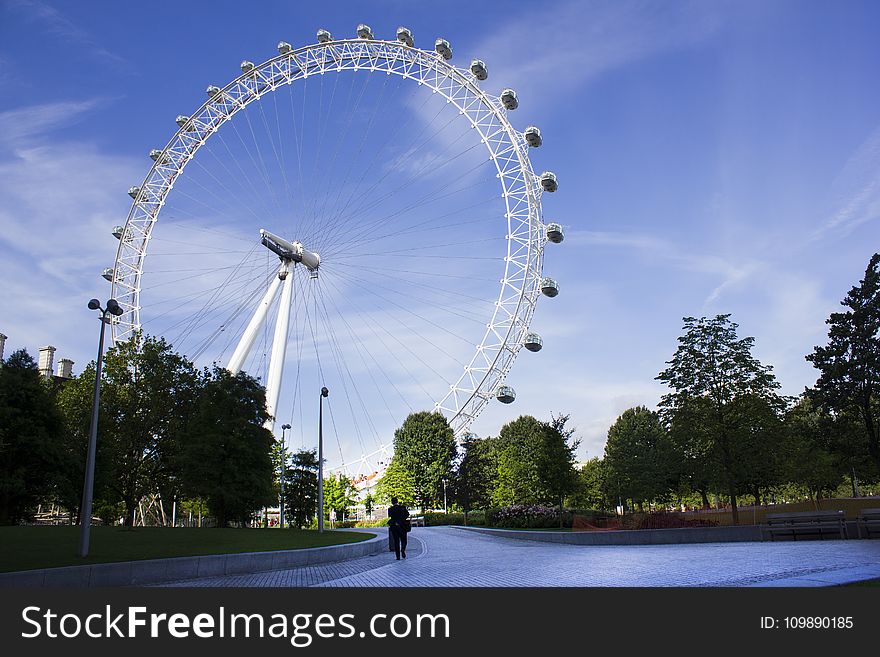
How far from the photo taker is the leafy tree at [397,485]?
7050cm

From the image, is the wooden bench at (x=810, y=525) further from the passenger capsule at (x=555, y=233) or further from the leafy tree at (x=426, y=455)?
the leafy tree at (x=426, y=455)

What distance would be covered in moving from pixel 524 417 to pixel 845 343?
5099 cm

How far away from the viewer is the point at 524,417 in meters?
82.6

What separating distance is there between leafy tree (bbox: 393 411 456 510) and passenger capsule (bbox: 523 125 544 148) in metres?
37.3

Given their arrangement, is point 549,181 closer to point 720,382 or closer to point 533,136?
point 533,136

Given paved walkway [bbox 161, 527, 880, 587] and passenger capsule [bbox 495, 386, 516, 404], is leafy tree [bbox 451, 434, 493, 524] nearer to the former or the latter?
passenger capsule [bbox 495, 386, 516, 404]

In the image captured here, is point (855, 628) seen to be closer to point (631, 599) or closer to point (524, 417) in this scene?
point (631, 599)

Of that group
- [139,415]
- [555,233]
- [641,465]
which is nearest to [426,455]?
[641,465]

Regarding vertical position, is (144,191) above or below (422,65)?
below

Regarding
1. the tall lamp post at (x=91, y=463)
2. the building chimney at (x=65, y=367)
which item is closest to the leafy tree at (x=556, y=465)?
the tall lamp post at (x=91, y=463)

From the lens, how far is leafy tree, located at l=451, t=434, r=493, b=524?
201 ft

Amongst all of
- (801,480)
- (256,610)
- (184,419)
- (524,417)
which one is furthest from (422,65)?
(524,417)

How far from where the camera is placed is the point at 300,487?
4775 cm

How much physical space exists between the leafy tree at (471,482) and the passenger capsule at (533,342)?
70.7 ft
